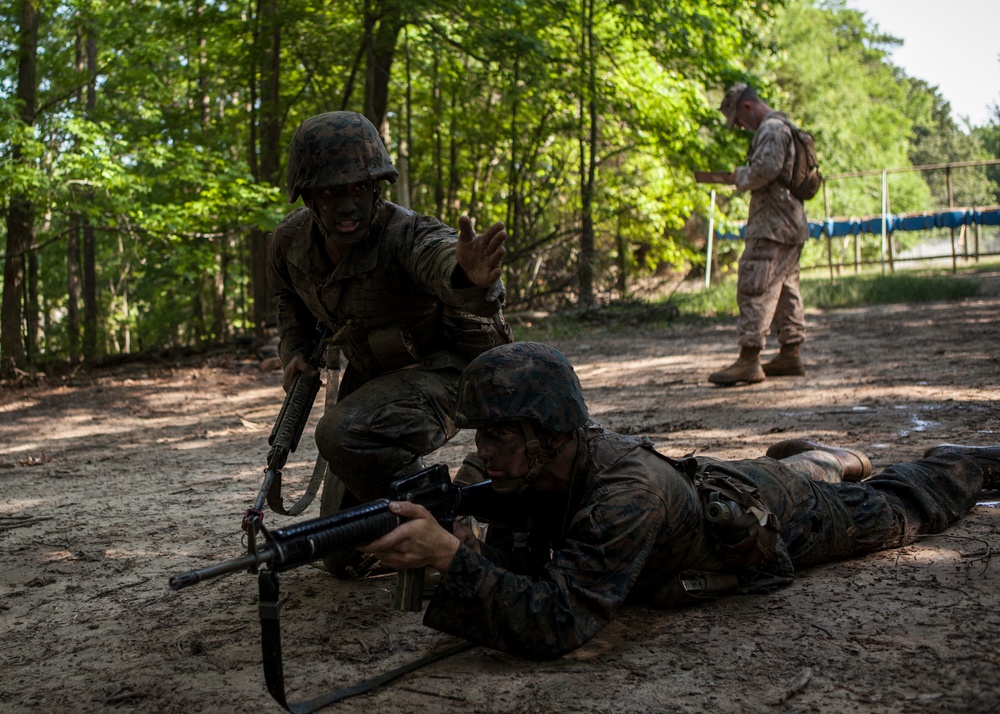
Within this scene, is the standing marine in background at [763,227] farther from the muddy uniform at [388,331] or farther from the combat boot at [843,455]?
the muddy uniform at [388,331]

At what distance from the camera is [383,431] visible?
3.57 m

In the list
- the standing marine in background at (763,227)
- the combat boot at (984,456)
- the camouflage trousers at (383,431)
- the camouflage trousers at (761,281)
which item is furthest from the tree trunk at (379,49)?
the combat boot at (984,456)

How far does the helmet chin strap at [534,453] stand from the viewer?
299 cm

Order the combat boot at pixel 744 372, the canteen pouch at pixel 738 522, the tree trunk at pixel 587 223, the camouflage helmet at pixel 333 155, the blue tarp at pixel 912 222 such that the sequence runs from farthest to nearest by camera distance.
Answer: the blue tarp at pixel 912 222 → the tree trunk at pixel 587 223 → the combat boot at pixel 744 372 → the camouflage helmet at pixel 333 155 → the canteen pouch at pixel 738 522

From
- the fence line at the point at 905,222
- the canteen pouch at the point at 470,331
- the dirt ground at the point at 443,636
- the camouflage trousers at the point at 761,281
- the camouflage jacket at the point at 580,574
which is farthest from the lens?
the fence line at the point at 905,222

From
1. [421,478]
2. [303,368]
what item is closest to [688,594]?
[421,478]

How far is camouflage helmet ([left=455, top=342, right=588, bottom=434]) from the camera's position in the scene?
2969mm

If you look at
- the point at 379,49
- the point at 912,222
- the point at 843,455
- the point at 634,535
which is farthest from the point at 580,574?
the point at 912,222

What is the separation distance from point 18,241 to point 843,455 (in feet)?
37.4

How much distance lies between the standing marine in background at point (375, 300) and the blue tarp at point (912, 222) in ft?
56.9

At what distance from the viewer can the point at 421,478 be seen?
298 centimetres

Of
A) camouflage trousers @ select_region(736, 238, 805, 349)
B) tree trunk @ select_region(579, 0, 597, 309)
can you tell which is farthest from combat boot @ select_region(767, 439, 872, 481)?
tree trunk @ select_region(579, 0, 597, 309)

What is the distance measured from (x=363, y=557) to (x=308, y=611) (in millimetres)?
476

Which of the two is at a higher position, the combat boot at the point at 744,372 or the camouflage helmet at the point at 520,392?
the camouflage helmet at the point at 520,392
